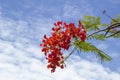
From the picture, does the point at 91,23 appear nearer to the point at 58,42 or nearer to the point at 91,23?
the point at 91,23

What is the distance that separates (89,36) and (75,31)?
1.63m

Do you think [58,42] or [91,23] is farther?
[91,23]

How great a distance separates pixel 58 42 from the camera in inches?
385

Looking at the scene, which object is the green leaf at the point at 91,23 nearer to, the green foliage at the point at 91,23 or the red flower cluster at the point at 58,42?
the green foliage at the point at 91,23

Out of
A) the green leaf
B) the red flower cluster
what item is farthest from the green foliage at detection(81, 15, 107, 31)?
the red flower cluster

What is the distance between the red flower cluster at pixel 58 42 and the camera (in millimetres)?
9734

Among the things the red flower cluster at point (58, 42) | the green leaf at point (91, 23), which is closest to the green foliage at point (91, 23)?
the green leaf at point (91, 23)

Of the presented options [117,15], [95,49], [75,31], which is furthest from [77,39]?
[117,15]

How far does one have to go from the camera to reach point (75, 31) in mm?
10031

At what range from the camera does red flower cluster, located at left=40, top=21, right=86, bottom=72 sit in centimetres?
973

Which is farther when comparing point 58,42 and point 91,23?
point 91,23

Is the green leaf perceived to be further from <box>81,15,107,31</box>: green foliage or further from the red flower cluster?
the red flower cluster

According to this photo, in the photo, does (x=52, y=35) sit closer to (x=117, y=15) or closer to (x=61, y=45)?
(x=61, y=45)

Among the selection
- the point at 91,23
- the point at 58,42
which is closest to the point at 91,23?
the point at 91,23
